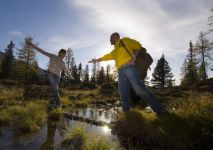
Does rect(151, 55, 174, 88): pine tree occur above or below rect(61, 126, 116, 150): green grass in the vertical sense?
above

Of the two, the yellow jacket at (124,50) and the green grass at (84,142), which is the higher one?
the yellow jacket at (124,50)

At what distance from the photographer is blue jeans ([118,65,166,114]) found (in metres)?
4.46

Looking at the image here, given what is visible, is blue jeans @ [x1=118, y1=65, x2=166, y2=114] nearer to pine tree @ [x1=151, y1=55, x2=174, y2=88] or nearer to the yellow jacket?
the yellow jacket

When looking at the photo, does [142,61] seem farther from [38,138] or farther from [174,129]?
[38,138]

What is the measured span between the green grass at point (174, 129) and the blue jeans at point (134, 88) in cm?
27

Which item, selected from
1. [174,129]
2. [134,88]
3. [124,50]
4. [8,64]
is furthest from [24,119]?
[8,64]

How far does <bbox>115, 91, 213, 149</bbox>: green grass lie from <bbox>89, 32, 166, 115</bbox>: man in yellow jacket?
33 cm

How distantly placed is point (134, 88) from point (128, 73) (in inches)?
13.5

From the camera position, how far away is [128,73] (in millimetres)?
4883

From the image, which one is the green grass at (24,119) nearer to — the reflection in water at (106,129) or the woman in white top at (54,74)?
the reflection in water at (106,129)

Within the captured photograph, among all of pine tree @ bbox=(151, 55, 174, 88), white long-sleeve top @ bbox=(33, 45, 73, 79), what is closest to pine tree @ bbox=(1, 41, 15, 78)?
pine tree @ bbox=(151, 55, 174, 88)

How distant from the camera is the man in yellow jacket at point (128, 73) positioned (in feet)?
14.8

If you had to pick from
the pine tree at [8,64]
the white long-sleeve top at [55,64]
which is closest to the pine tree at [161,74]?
the pine tree at [8,64]

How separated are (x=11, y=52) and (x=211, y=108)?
5967 centimetres
